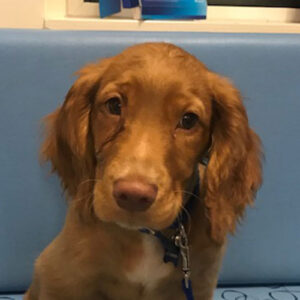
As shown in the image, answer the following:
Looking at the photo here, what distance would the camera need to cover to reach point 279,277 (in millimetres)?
1448

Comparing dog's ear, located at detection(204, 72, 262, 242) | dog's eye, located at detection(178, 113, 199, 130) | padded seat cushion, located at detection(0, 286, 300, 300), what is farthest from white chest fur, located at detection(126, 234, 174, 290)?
padded seat cushion, located at detection(0, 286, 300, 300)

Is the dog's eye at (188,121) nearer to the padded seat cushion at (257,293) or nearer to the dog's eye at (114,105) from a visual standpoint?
the dog's eye at (114,105)

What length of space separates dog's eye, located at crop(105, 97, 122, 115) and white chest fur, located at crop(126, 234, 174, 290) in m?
0.27

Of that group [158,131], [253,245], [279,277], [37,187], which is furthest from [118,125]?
[279,277]

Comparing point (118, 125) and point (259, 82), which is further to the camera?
point (259, 82)

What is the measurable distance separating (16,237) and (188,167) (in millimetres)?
643

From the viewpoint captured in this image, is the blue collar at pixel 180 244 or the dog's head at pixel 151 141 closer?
the dog's head at pixel 151 141

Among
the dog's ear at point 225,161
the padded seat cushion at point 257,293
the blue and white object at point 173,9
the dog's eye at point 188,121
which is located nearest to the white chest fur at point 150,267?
the dog's ear at point 225,161

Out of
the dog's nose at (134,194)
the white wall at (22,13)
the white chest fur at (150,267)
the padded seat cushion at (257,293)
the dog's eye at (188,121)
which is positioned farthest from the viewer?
the white wall at (22,13)

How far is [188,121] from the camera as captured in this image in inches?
35.4

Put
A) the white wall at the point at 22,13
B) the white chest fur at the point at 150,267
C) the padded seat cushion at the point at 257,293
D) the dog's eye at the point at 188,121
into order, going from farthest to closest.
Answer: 1. the white wall at the point at 22,13
2. the padded seat cushion at the point at 257,293
3. the white chest fur at the point at 150,267
4. the dog's eye at the point at 188,121

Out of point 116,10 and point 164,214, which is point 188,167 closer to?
point 164,214

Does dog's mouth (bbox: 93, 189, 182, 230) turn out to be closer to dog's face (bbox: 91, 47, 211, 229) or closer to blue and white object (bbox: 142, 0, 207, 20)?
dog's face (bbox: 91, 47, 211, 229)

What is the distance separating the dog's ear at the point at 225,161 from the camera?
0.96 metres
